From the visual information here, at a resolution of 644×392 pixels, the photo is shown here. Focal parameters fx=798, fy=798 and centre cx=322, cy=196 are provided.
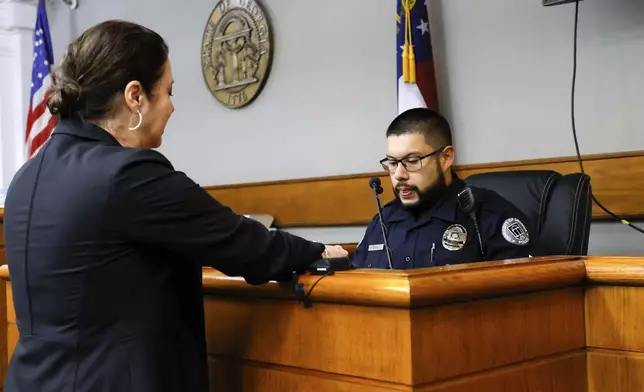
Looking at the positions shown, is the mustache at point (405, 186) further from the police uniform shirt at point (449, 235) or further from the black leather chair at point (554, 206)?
the black leather chair at point (554, 206)

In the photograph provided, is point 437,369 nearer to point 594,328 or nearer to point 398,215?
point 594,328

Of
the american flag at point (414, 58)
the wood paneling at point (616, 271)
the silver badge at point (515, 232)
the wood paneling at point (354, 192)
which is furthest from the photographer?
the american flag at point (414, 58)

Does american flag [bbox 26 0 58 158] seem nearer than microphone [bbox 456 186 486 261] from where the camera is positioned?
No

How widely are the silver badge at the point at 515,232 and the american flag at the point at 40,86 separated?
11.8 ft

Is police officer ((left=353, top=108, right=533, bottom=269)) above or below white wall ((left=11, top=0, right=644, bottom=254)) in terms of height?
below

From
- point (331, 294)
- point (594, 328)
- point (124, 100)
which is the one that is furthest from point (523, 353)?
point (124, 100)

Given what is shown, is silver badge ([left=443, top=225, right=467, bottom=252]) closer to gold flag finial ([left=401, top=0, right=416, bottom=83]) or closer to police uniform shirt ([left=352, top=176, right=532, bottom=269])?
police uniform shirt ([left=352, top=176, right=532, bottom=269])

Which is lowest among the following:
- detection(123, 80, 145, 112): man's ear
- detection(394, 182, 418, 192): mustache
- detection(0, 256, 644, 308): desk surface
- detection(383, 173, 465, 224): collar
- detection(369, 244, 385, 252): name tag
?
detection(369, 244, 385, 252): name tag

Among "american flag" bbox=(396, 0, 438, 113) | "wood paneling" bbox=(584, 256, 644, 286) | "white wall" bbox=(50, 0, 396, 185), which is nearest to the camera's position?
"wood paneling" bbox=(584, 256, 644, 286)

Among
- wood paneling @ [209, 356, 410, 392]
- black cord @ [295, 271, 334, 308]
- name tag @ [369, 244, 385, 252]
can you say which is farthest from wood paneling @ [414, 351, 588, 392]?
name tag @ [369, 244, 385, 252]

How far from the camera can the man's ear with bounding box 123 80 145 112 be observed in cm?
133

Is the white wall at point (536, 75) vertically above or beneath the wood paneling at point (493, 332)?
above

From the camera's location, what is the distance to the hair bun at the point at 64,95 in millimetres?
1308

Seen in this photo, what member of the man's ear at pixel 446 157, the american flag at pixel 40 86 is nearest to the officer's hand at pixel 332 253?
the man's ear at pixel 446 157
